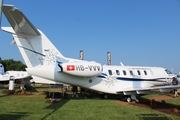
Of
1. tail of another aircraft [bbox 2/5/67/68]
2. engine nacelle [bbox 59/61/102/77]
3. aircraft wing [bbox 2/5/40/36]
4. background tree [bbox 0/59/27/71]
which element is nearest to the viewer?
aircraft wing [bbox 2/5/40/36]

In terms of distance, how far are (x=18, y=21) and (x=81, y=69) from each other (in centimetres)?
486

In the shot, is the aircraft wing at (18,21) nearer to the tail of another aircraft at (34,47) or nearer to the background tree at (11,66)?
the tail of another aircraft at (34,47)

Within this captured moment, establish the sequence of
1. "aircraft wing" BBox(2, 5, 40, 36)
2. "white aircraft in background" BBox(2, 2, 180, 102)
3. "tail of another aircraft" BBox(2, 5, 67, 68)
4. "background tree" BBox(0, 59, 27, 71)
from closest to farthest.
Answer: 1. "aircraft wing" BBox(2, 5, 40, 36)
2. "tail of another aircraft" BBox(2, 5, 67, 68)
3. "white aircraft in background" BBox(2, 2, 180, 102)
4. "background tree" BBox(0, 59, 27, 71)

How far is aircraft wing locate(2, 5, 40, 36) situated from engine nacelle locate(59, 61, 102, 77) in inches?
115

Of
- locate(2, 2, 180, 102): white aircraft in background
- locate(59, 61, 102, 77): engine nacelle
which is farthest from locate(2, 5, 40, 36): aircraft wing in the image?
locate(59, 61, 102, 77): engine nacelle

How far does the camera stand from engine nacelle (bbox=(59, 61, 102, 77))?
1133cm

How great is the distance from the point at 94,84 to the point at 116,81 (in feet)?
5.95

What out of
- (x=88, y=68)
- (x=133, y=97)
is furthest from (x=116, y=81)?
(x=88, y=68)

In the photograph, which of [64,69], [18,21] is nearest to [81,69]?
[64,69]

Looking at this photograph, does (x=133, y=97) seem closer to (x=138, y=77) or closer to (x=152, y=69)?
(x=138, y=77)

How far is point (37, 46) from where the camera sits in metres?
11.7

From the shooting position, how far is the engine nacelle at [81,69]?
11.3 m

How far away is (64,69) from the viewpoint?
1127cm

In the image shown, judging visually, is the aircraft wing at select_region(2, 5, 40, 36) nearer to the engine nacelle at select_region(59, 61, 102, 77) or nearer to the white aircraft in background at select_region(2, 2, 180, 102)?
the white aircraft in background at select_region(2, 2, 180, 102)
